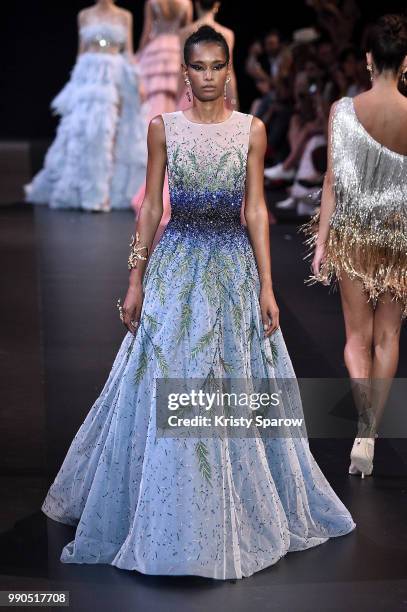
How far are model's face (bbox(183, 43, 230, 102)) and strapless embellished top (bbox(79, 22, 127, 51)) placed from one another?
668 centimetres

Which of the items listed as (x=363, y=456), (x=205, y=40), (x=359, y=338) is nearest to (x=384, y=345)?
(x=359, y=338)

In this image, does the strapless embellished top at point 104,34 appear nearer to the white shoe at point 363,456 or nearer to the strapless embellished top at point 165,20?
the strapless embellished top at point 165,20

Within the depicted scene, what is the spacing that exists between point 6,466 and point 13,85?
49.3 ft

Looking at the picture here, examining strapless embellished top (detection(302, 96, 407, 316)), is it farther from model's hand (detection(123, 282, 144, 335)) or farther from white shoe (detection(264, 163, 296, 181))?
white shoe (detection(264, 163, 296, 181))

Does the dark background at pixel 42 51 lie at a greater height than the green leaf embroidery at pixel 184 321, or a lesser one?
greater

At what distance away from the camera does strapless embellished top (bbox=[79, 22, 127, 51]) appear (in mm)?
9562

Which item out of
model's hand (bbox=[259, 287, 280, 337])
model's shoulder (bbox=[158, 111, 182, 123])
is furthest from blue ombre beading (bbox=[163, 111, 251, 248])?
model's hand (bbox=[259, 287, 280, 337])

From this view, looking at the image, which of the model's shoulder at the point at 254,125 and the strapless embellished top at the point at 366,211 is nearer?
the model's shoulder at the point at 254,125

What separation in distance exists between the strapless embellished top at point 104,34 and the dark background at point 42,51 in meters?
6.89

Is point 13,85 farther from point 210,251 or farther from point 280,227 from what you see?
point 210,251

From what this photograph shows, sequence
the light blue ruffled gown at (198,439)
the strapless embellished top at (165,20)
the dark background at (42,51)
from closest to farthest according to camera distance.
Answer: the light blue ruffled gown at (198,439) → the strapless embellished top at (165,20) → the dark background at (42,51)

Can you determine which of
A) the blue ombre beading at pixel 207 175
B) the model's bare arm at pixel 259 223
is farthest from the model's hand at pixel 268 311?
the blue ombre beading at pixel 207 175

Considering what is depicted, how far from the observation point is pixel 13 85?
1823 cm

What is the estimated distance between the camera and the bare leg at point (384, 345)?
383 centimetres
